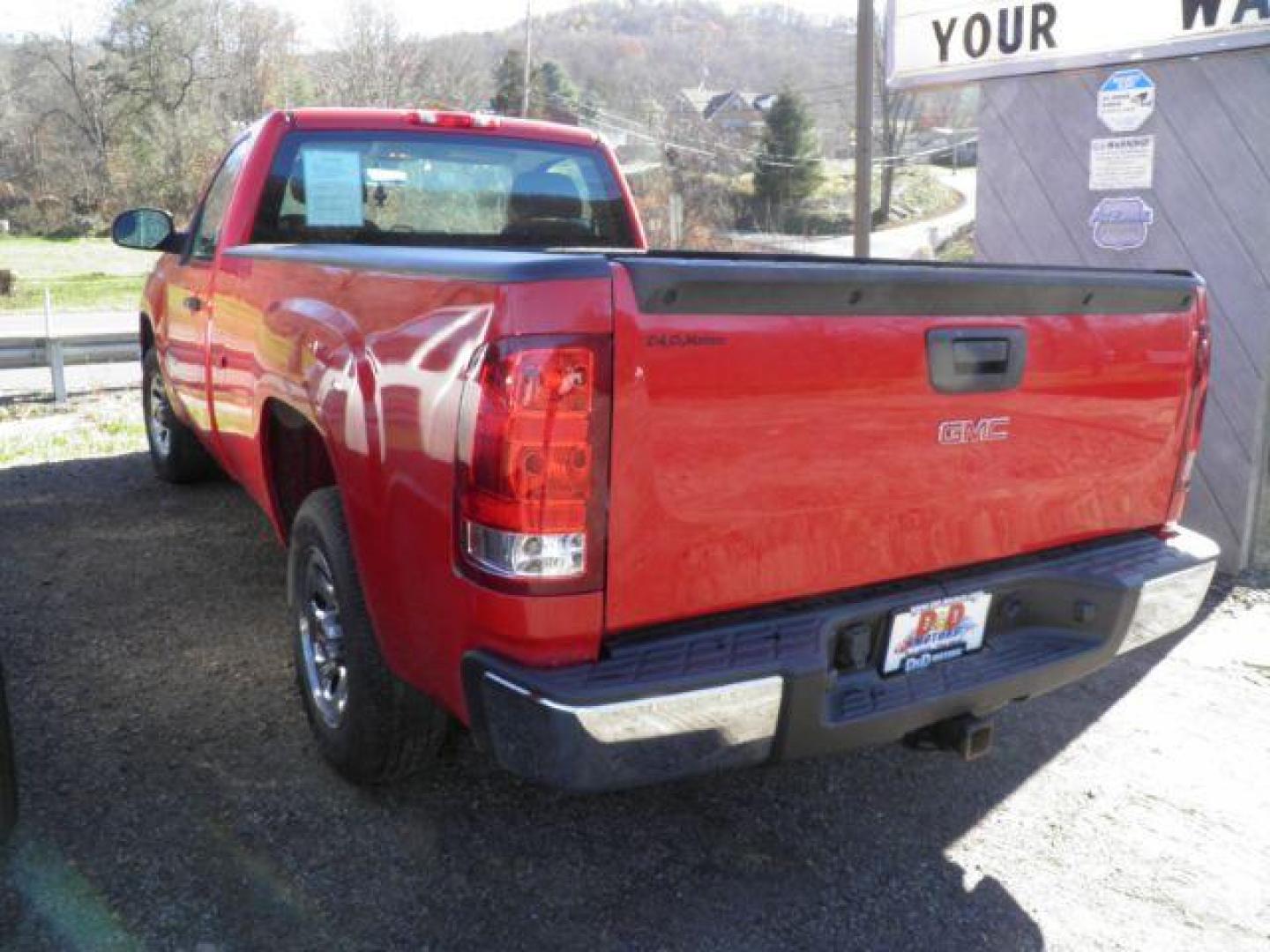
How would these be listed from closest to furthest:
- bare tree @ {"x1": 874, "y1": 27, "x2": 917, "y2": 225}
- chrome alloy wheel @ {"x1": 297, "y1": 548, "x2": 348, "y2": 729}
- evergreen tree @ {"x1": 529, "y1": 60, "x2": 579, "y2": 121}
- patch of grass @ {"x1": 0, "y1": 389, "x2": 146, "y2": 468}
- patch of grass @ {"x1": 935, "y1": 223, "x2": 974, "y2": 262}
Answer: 1. chrome alloy wheel @ {"x1": 297, "y1": 548, "x2": 348, "y2": 729}
2. patch of grass @ {"x1": 0, "y1": 389, "x2": 146, "y2": 468}
3. patch of grass @ {"x1": 935, "y1": 223, "x2": 974, "y2": 262}
4. bare tree @ {"x1": 874, "y1": 27, "x2": 917, "y2": 225}
5. evergreen tree @ {"x1": 529, "y1": 60, "x2": 579, "y2": 121}

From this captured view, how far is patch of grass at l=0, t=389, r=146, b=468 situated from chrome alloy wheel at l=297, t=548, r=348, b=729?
194 inches

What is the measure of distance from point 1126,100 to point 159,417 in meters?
5.52

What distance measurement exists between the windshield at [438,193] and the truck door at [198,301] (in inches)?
12.8

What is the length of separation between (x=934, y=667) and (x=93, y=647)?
314cm

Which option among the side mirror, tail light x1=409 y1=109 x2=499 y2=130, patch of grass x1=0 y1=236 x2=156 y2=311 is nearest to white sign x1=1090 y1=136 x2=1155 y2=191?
tail light x1=409 y1=109 x2=499 y2=130

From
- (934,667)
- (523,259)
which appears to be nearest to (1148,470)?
(934,667)

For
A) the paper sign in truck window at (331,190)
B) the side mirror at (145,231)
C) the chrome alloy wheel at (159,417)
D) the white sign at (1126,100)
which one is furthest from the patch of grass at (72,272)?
the white sign at (1126,100)

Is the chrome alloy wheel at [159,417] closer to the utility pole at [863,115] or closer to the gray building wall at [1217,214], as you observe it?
the utility pole at [863,115]

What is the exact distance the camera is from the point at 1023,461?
2.69 metres

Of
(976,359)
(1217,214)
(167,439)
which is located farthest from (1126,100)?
(167,439)

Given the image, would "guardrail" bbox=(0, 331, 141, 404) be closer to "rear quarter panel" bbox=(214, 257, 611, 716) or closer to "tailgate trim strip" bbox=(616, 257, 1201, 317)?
"rear quarter panel" bbox=(214, 257, 611, 716)

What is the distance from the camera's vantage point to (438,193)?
450cm

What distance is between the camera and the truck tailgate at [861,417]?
214 cm

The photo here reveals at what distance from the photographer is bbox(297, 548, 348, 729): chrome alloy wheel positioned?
3029mm
